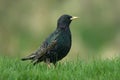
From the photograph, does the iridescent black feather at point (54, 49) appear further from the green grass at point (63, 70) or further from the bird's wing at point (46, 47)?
the green grass at point (63, 70)

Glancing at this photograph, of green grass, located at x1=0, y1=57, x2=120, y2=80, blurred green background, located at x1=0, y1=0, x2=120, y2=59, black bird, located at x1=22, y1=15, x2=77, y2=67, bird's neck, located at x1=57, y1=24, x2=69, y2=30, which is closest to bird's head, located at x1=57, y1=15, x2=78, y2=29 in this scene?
bird's neck, located at x1=57, y1=24, x2=69, y2=30

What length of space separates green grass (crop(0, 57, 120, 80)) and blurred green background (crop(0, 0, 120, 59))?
1576 cm

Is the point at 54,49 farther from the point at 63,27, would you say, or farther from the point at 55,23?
the point at 55,23

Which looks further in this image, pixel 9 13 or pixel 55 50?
pixel 9 13

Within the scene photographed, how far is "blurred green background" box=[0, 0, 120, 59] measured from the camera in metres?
33.8

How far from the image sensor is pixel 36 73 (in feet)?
46.5

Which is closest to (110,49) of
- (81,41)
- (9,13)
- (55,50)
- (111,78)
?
(81,41)

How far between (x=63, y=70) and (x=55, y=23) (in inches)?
873

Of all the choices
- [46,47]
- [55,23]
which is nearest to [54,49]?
[46,47]

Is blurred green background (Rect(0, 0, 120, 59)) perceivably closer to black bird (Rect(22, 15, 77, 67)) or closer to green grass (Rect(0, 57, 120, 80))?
black bird (Rect(22, 15, 77, 67))

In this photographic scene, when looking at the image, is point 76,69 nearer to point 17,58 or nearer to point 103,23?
point 17,58

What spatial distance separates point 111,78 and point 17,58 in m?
2.62

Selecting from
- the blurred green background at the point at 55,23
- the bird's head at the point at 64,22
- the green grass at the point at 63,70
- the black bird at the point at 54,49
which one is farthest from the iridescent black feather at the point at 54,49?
the blurred green background at the point at 55,23

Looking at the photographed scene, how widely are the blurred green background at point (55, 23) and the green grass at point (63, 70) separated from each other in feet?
51.7
